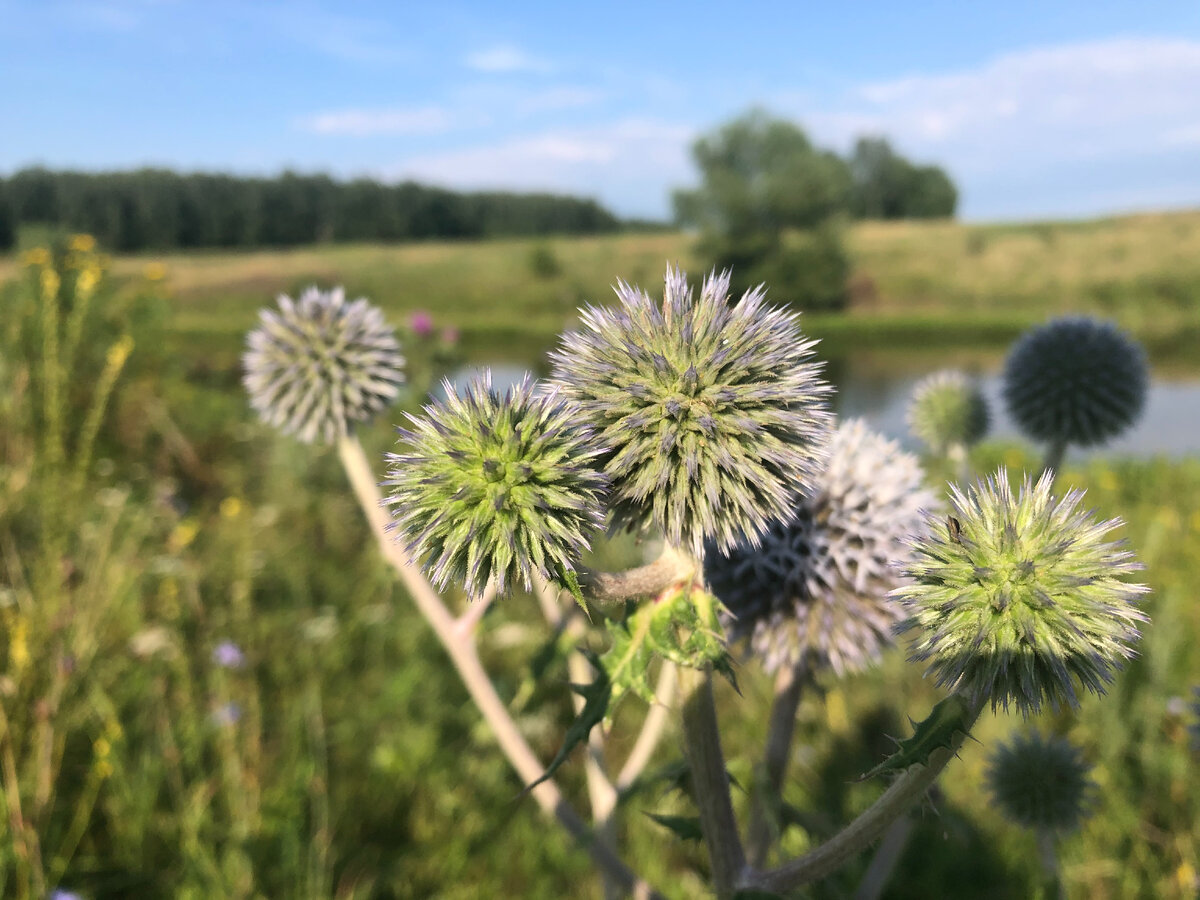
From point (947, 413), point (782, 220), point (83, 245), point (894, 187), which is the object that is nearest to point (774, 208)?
point (782, 220)

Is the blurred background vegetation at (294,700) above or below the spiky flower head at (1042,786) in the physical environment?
below

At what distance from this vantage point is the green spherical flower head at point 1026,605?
93 centimetres

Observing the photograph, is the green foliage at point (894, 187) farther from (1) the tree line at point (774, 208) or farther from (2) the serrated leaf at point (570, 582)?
(2) the serrated leaf at point (570, 582)

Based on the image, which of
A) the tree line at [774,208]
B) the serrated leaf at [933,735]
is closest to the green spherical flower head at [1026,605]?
Result: the serrated leaf at [933,735]

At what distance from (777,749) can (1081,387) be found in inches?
82.8

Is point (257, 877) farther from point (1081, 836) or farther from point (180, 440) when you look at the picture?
point (180, 440)

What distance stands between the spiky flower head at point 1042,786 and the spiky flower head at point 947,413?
53.5 inches

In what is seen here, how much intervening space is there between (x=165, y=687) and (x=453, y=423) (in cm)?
346

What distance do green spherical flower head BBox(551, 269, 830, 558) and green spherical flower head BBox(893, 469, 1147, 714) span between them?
24 centimetres

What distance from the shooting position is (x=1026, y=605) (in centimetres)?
95

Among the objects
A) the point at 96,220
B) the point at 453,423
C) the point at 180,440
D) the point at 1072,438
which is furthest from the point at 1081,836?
the point at 96,220

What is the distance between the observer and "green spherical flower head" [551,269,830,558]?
3.50ft

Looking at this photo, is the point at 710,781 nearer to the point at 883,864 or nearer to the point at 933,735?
the point at 933,735

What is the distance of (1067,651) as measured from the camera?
0.94 metres
